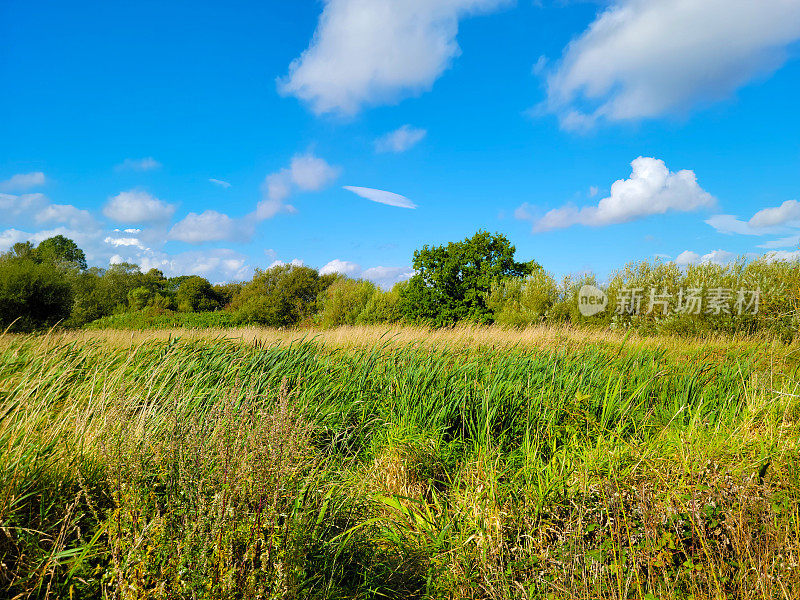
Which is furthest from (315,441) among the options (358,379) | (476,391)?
(476,391)

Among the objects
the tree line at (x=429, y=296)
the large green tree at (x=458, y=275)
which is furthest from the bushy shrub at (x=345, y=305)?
the large green tree at (x=458, y=275)

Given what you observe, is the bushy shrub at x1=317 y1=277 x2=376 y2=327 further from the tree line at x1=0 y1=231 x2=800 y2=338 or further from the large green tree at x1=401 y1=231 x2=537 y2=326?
the large green tree at x1=401 y1=231 x2=537 y2=326

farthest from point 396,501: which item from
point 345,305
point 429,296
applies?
point 345,305

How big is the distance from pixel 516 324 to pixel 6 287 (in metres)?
22.6

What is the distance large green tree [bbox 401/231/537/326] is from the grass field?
1969 cm

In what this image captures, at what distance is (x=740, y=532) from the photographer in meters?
2.69

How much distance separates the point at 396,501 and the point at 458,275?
906 inches

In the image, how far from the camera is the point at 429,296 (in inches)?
1036

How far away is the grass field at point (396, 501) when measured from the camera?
6.79 feet

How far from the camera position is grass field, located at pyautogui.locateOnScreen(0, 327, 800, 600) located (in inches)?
81.4

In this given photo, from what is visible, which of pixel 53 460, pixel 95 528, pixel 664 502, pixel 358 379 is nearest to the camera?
pixel 95 528

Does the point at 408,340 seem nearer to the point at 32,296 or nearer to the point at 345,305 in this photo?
the point at 32,296

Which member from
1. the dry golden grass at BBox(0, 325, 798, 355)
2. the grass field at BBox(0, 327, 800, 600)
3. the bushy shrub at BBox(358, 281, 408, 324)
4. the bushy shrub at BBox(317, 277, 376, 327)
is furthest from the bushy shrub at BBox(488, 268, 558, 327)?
the grass field at BBox(0, 327, 800, 600)

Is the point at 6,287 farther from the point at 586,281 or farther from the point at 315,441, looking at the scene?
the point at 586,281
